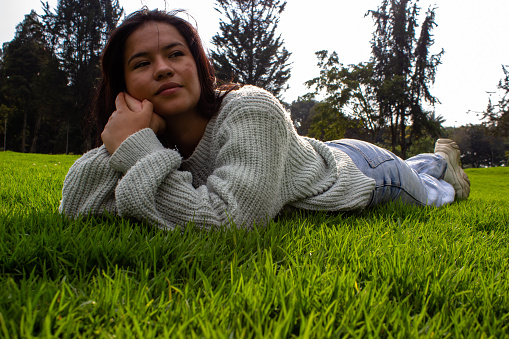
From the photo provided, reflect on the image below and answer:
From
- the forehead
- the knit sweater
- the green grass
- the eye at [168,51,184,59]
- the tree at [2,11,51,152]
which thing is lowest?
the green grass

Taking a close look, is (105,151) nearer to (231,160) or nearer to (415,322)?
(231,160)

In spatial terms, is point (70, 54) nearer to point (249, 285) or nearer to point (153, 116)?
point (153, 116)

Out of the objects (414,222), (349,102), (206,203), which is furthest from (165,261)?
(349,102)

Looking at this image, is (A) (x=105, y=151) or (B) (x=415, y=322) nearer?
(B) (x=415, y=322)

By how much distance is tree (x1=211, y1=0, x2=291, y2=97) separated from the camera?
93.5 ft

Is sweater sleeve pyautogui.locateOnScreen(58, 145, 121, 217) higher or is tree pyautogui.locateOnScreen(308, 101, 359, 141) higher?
tree pyautogui.locateOnScreen(308, 101, 359, 141)

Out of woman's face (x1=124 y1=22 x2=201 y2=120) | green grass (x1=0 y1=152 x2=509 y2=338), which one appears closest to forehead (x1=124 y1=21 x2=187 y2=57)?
woman's face (x1=124 y1=22 x2=201 y2=120)

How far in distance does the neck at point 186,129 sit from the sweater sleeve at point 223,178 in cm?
48

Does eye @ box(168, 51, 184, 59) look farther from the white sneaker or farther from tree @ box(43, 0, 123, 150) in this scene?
tree @ box(43, 0, 123, 150)

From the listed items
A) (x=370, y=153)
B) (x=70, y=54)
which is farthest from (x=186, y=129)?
(x=70, y=54)

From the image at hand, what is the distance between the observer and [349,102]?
24.4m

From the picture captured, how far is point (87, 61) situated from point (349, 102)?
24864mm

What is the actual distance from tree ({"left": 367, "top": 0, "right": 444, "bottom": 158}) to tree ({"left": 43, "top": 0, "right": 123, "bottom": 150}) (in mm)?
25406

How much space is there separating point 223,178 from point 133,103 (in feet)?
3.14
